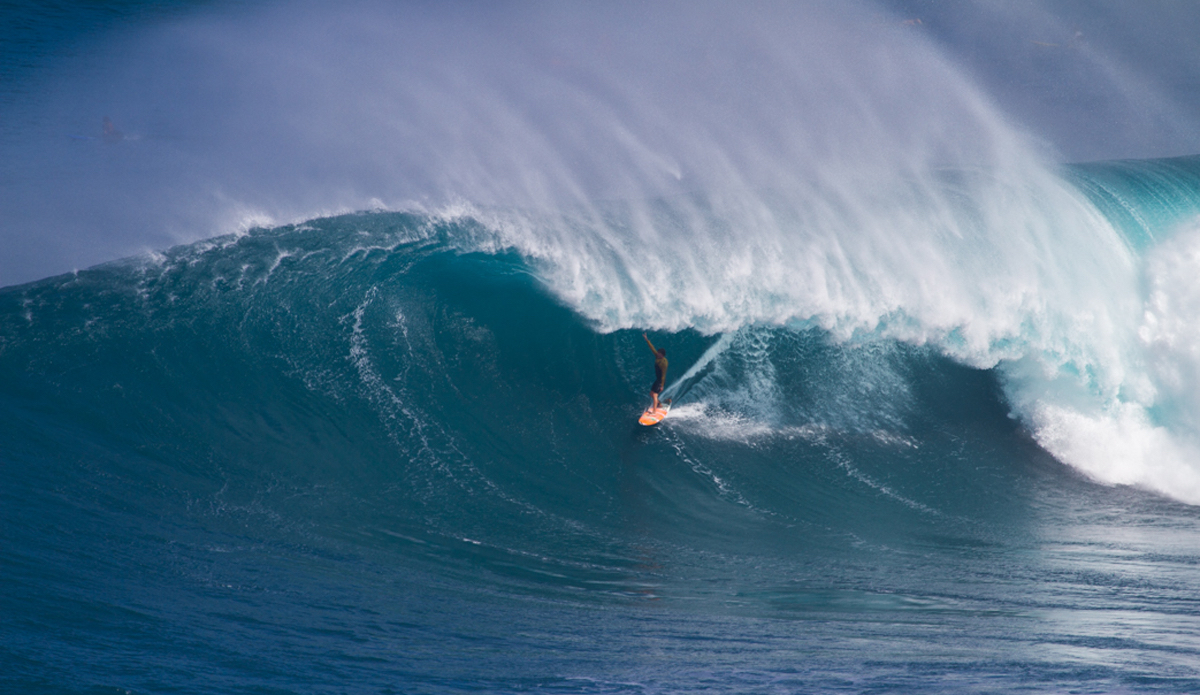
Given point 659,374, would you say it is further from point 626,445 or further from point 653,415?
point 626,445

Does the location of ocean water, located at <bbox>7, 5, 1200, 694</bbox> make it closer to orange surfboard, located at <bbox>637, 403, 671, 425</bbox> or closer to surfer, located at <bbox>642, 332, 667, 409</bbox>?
orange surfboard, located at <bbox>637, 403, 671, 425</bbox>

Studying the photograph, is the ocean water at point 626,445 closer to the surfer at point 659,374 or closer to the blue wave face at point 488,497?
the blue wave face at point 488,497

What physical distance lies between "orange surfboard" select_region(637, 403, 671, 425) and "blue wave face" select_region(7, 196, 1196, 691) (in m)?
0.11

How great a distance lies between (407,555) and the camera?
613 cm

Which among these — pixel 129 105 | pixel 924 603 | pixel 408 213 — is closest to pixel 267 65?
pixel 129 105

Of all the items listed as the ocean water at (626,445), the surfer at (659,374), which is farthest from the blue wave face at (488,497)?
the surfer at (659,374)

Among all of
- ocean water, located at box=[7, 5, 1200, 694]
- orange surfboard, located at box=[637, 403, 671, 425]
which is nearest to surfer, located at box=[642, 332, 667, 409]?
orange surfboard, located at box=[637, 403, 671, 425]

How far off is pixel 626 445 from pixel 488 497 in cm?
184

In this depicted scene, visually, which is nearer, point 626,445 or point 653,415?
point 626,445

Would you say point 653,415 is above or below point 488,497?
above

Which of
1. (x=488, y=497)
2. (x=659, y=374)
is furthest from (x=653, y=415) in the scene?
(x=488, y=497)

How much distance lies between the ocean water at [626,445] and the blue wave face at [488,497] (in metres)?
0.04

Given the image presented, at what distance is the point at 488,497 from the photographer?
7211 millimetres

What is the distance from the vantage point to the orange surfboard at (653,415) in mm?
8641
